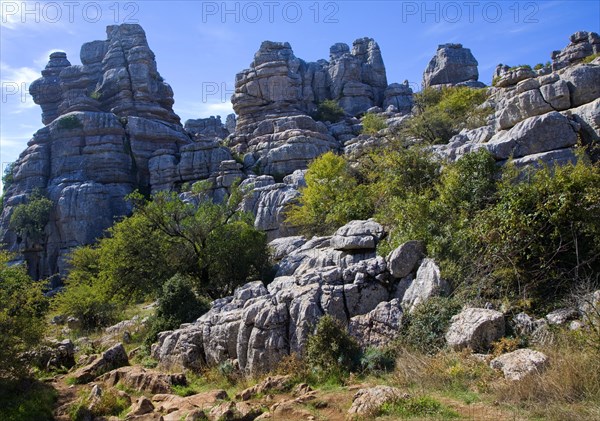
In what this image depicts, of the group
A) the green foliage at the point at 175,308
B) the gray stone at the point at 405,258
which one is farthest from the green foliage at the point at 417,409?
the green foliage at the point at 175,308

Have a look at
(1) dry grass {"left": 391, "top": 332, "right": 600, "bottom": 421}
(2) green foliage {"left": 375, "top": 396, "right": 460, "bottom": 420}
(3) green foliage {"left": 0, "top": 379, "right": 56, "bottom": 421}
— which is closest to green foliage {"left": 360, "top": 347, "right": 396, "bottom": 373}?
(1) dry grass {"left": 391, "top": 332, "right": 600, "bottom": 421}

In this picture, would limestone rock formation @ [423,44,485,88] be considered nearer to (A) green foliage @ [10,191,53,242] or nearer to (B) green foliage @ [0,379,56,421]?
(A) green foliage @ [10,191,53,242]

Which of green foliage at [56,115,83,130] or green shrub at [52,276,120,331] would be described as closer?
green shrub at [52,276,120,331]

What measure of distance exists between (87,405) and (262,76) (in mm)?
48824

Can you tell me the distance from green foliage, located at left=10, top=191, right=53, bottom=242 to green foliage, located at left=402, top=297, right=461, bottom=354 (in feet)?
136

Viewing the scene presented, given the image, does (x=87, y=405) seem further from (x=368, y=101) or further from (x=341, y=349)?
(x=368, y=101)

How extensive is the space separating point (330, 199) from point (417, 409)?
15.6 meters

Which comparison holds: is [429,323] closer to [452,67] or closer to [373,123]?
[373,123]

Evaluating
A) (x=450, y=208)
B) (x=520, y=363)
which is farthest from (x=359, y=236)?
(x=520, y=363)

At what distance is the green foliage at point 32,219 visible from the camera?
4312 cm

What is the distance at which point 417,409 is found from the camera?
7.66 meters

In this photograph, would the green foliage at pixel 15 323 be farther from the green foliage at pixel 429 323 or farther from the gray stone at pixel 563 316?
the gray stone at pixel 563 316

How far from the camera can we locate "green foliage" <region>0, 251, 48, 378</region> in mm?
11052

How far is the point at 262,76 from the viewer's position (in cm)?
5519
